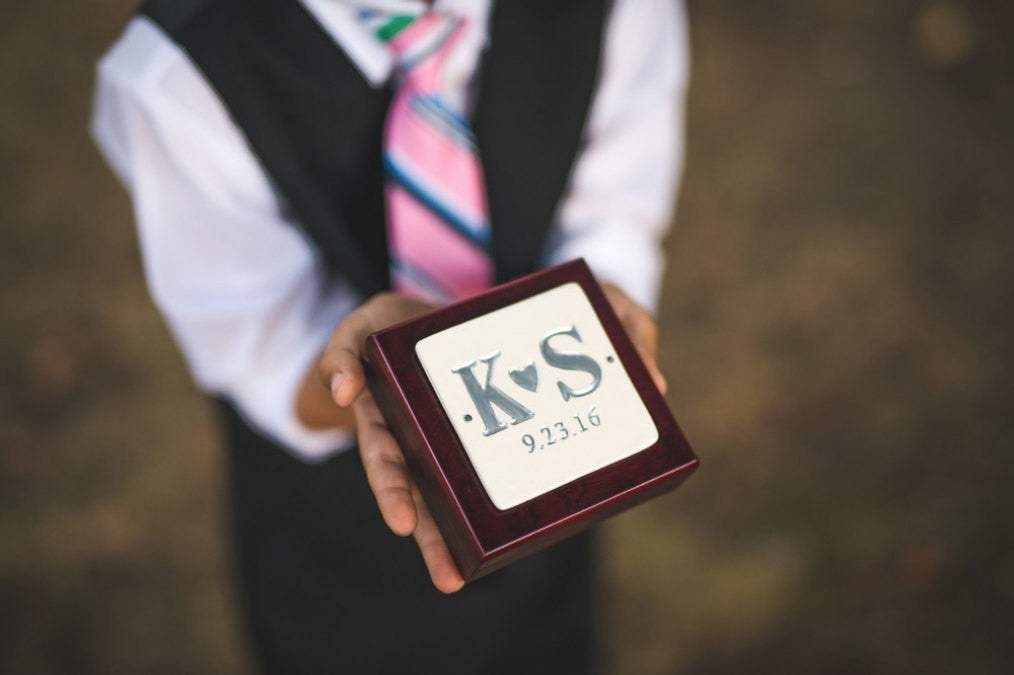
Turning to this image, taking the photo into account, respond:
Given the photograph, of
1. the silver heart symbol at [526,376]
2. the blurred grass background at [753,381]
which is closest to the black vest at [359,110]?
the silver heart symbol at [526,376]

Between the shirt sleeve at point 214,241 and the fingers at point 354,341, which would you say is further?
the shirt sleeve at point 214,241

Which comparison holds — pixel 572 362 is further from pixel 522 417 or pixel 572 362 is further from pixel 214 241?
pixel 214 241

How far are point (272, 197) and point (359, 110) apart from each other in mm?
121

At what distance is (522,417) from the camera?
0.47 m

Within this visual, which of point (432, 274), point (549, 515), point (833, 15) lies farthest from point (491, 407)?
point (833, 15)

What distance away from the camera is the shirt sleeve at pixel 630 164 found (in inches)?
30.7

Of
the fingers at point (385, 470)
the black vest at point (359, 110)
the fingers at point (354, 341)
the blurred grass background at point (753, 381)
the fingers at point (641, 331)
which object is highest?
the black vest at point (359, 110)

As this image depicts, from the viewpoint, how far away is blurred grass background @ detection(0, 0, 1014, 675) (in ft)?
4.41

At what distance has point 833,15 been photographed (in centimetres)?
167

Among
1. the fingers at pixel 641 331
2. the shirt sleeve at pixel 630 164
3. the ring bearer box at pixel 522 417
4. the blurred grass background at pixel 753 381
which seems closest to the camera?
the ring bearer box at pixel 522 417

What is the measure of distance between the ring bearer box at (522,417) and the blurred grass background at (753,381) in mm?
951

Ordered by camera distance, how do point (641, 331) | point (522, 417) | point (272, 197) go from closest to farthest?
point (522, 417)
point (641, 331)
point (272, 197)

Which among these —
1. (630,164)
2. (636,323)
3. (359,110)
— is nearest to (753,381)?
(630,164)

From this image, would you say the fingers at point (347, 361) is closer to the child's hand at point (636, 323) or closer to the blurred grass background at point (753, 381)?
the child's hand at point (636, 323)
